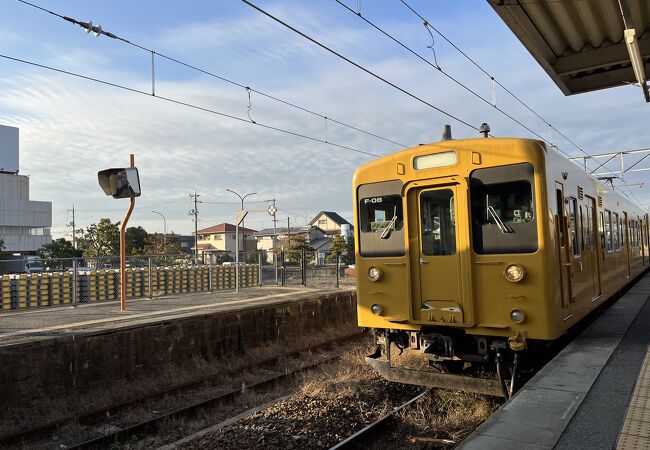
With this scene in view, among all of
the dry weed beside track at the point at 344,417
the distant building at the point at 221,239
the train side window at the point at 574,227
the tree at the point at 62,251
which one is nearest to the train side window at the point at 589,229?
the train side window at the point at 574,227

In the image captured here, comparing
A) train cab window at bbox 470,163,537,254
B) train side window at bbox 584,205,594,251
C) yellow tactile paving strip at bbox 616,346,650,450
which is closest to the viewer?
yellow tactile paving strip at bbox 616,346,650,450

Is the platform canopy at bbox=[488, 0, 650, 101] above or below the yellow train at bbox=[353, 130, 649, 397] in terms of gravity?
above

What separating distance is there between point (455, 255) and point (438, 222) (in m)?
0.50

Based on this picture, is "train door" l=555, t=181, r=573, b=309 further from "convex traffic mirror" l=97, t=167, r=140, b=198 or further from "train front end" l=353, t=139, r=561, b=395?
"convex traffic mirror" l=97, t=167, r=140, b=198

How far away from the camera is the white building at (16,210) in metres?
68.8

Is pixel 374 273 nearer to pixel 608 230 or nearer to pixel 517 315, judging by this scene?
pixel 517 315

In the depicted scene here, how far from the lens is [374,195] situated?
718cm

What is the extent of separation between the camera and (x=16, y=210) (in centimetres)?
7125

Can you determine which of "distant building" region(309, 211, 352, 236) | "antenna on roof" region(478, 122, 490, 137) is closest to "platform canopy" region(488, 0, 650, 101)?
"antenna on roof" region(478, 122, 490, 137)

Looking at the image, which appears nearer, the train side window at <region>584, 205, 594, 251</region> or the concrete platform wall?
the concrete platform wall

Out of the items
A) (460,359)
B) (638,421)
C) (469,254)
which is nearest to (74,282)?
(460,359)

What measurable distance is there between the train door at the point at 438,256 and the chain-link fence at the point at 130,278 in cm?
1119

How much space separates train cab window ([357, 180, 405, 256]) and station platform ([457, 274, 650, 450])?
2.42 m

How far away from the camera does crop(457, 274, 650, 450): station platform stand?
380 cm
